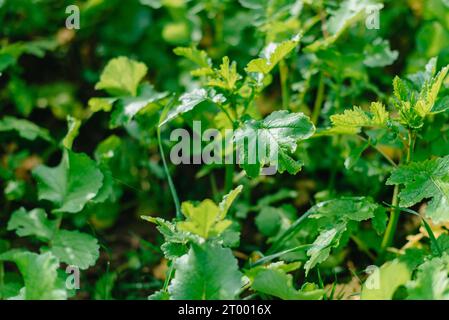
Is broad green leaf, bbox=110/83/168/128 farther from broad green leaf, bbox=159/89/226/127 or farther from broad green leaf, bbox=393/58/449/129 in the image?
broad green leaf, bbox=393/58/449/129

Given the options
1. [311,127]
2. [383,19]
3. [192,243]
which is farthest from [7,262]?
[383,19]

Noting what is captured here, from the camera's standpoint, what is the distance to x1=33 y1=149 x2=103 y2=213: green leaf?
203 centimetres

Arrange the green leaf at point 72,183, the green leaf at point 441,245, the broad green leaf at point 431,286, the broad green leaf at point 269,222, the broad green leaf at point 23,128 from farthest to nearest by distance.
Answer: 1. the broad green leaf at point 23,128
2. the broad green leaf at point 269,222
3. the green leaf at point 72,183
4. the green leaf at point 441,245
5. the broad green leaf at point 431,286

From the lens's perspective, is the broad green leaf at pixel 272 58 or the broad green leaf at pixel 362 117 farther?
the broad green leaf at pixel 272 58

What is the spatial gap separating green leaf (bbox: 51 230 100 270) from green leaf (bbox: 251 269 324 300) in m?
0.58

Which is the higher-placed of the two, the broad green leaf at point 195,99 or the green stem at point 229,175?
the broad green leaf at point 195,99

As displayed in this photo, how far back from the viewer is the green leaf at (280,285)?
1.55 m

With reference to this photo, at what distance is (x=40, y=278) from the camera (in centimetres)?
159

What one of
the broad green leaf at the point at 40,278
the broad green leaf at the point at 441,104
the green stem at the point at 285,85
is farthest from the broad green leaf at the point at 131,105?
the broad green leaf at the point at 441,104

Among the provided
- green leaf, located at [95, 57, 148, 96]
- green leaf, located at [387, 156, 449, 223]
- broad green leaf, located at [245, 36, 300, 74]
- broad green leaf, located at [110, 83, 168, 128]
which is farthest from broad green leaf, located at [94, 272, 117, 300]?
green leaf, located at [387, 156, 449, 223]

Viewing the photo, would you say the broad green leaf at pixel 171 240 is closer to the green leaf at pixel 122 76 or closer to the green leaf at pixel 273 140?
the green leaf at pixel 273 140

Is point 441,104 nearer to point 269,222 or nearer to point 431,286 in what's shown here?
point 431,286
